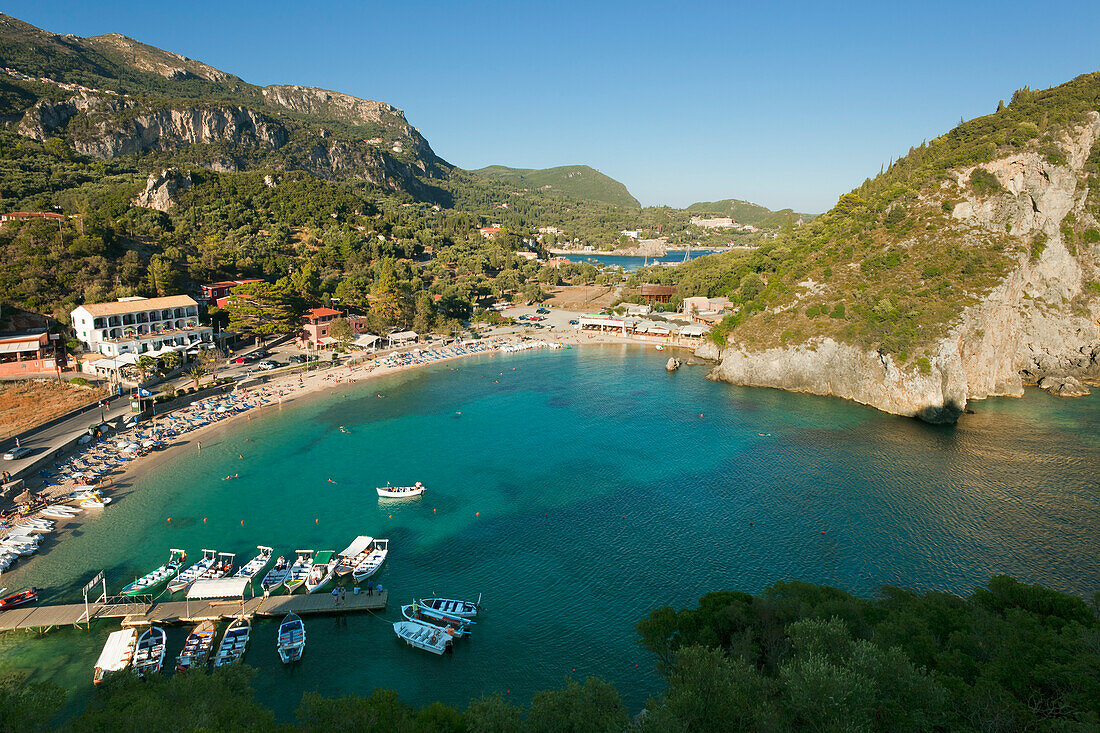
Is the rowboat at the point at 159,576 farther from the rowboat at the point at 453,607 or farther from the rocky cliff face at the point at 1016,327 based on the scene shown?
the rocky cliff face at the point at 1016,327

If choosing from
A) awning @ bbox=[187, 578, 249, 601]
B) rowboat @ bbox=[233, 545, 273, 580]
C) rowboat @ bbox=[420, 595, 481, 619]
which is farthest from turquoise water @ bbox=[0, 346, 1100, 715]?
awning @ bbox=[187, 578, 249, 601]

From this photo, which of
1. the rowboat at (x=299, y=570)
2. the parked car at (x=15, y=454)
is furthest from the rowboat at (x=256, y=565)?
the parked car at (x=15, y=454)

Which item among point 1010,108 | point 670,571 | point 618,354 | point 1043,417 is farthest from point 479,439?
point 1010,108

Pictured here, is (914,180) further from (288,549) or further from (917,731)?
(288,549)

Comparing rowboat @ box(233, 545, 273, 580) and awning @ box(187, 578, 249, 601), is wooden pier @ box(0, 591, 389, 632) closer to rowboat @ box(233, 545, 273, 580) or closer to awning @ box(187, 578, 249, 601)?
awning @ box(187, 578, 249, 601)

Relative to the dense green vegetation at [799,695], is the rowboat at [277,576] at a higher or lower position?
lower

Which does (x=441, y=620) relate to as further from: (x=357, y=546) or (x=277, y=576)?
(x=277, y=576)
